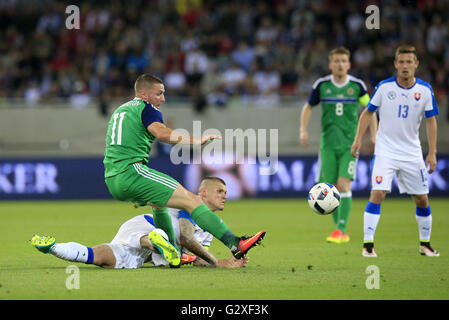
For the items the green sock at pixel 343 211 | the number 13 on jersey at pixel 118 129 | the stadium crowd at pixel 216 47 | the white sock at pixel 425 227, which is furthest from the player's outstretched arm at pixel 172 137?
the stadium crowd at pixel 216 47

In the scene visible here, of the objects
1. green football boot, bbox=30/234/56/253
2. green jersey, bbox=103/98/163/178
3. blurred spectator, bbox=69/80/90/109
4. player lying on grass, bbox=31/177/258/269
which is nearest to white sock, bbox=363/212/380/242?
player lying on grass, bbox=31/177/258/269

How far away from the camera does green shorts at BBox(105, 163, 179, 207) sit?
7383 mm

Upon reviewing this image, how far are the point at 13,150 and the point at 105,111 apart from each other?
7.92 feet

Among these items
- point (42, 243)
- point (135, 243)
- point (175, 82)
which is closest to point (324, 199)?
point (135, 243)

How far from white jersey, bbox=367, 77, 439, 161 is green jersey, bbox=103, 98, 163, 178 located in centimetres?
272

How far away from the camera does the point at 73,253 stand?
298 inches

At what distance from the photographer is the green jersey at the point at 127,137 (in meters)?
7.52

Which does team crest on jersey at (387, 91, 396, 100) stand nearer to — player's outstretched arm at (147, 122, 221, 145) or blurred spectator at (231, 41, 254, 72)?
player's outstretched arm at (147, 122, 221, 145)

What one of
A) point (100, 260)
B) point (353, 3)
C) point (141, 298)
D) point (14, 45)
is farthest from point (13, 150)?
point (141, 298)

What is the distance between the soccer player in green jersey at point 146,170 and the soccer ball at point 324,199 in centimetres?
212

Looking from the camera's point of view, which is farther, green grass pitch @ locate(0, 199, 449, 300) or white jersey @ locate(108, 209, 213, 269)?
white jersey @ locate(108, 209, 213, 269)

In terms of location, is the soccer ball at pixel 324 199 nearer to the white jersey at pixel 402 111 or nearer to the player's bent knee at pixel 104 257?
the white jersey at pixel 402 111

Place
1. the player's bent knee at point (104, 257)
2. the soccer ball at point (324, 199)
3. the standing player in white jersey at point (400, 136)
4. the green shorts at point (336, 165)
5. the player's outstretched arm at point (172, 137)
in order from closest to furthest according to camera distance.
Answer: the player's outstretched arm at point (172, 137)
the player's bent knee at point (104, 257)
the standing player in white jersey at point (400, 136)
the soccer ball at point (324, 199)
the green shorts at point (336, 165)
